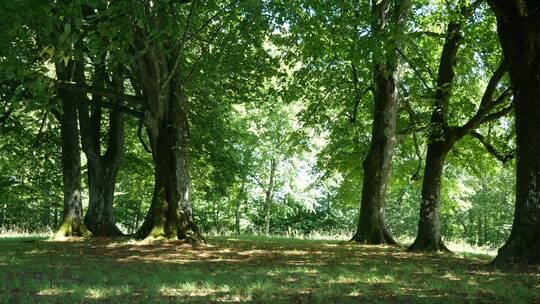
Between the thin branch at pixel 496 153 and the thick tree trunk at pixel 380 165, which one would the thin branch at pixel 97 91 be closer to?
the thick tree trunk at pixel 380 165

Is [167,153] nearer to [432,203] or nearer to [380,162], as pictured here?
[380,162]

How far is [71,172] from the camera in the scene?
1880 cm

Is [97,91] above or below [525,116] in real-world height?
above

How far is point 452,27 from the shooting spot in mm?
16641

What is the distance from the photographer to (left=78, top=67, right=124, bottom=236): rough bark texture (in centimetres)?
2006

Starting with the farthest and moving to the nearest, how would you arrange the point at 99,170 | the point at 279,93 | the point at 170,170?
the point at 99,170 < the point at 279,93 < the point at 170,170

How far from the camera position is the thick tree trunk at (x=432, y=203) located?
16.1 metres

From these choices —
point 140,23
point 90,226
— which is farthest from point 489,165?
point 140,23

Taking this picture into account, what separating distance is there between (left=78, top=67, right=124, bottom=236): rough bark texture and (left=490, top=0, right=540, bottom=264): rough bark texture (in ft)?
47.7

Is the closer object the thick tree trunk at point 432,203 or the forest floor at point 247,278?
the forest floor at point 247,278

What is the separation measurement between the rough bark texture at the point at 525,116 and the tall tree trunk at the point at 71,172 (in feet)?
46.8

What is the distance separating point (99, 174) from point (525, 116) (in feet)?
51.4

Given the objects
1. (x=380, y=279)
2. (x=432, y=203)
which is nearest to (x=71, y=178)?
(x=432, y=203)

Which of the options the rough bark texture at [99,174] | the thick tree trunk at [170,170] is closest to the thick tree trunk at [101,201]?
the rough bark texture at [99,174]
